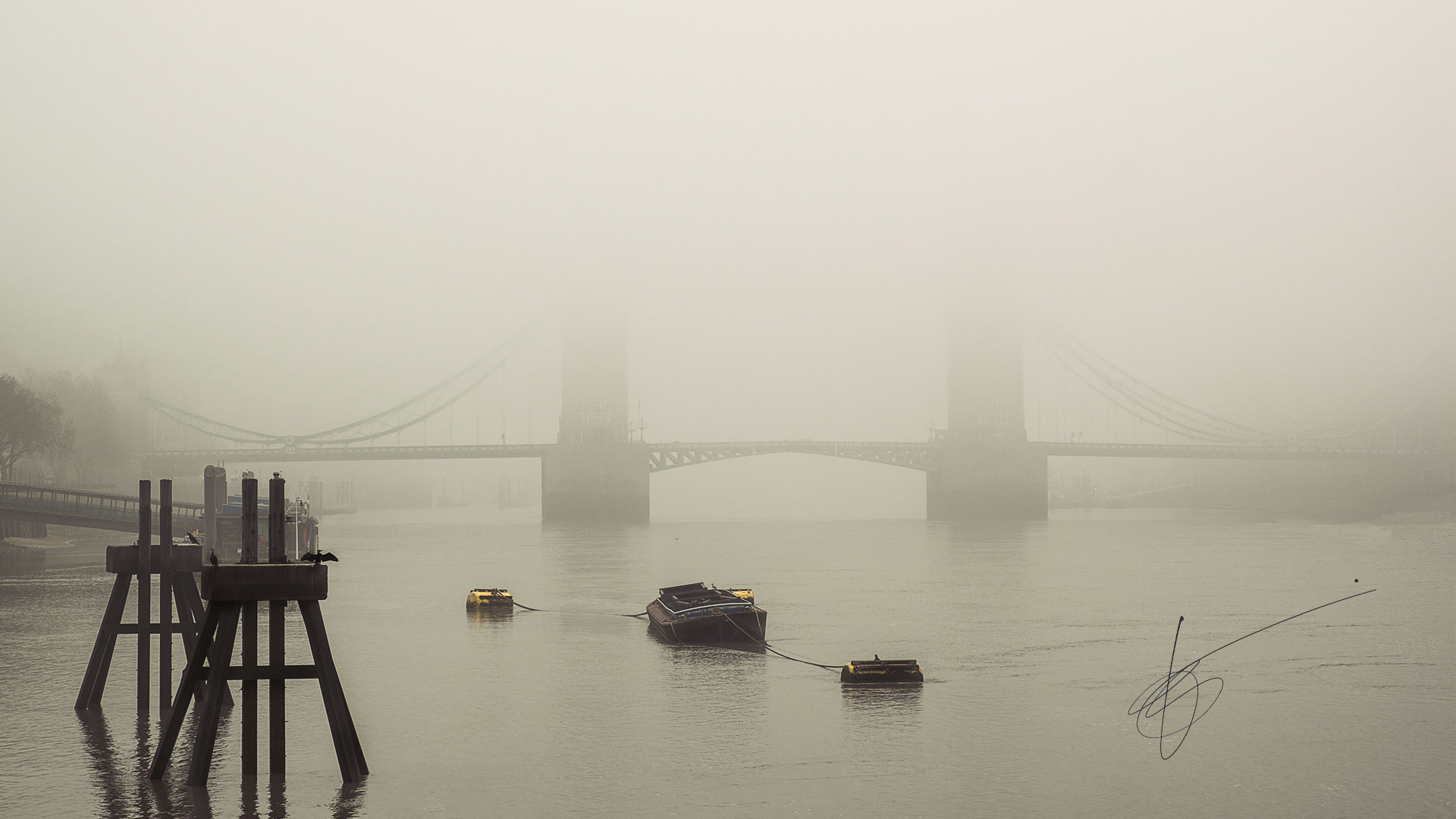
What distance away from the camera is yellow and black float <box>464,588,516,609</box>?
151 feet

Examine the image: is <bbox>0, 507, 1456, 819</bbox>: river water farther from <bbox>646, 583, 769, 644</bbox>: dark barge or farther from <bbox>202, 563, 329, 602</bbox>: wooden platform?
<bbox>202, 563, 329, 602</bbox>: wooden platform

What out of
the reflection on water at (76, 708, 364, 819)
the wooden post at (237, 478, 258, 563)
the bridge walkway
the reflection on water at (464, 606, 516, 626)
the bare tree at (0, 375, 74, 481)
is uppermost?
the bare tree at (0, 375, 74, 481)

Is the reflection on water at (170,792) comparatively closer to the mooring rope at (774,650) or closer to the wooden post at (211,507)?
the mooring rope at (774,650)

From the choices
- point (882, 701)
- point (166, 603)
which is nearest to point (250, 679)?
point (166, 603)

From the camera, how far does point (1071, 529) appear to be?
130 metres

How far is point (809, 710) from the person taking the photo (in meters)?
25.4

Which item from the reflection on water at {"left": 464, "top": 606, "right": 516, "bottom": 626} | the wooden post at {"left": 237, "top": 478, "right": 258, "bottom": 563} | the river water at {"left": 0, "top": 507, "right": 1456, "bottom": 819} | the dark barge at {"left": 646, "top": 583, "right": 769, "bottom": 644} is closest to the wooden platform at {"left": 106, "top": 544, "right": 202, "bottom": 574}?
the river water at {"left": 0, "top": 507, "right": 1456, "bottom": 819}

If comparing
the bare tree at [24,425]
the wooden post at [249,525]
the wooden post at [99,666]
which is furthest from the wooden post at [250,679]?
the bare tree at [24,425]

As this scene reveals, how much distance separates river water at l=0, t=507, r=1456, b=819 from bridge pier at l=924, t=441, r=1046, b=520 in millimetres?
103856

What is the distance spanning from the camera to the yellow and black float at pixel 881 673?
93.0ft

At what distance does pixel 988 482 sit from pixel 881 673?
138983 millimetres
